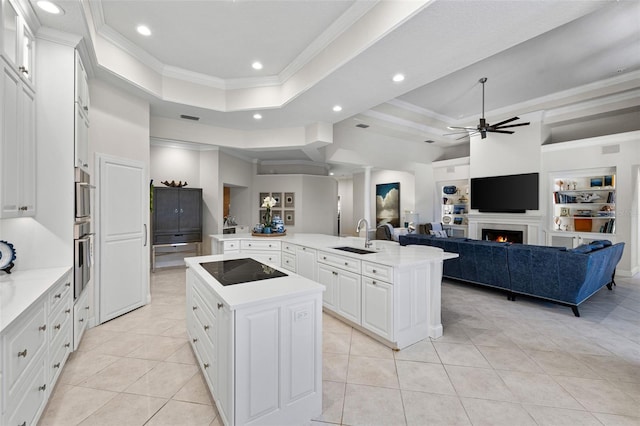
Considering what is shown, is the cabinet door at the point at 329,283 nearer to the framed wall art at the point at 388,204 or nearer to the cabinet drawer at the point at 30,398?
the cabinet drawer at the point at 30,398

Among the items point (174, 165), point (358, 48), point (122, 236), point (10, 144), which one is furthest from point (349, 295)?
point (174, 165)

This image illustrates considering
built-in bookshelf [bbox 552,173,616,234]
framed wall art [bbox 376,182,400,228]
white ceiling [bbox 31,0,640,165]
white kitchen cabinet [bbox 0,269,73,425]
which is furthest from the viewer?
framed wall art [bbox 376,182,400,228]

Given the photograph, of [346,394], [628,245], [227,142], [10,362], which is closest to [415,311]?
[346,394]

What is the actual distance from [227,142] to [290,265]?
2.88 metres

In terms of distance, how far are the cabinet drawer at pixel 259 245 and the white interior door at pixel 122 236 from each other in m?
1.47

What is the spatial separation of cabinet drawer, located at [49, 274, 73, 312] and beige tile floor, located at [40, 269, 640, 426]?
2.08ft

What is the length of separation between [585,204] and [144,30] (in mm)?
8672

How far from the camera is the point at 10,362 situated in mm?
1396

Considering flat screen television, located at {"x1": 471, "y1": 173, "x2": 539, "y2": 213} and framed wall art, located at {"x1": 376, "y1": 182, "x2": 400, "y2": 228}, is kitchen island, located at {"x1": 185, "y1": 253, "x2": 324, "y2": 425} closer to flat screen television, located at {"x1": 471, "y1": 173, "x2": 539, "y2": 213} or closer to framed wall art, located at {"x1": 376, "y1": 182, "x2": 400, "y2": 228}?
flat screen television, located at {"x1": 471, "y1": 173, "x2": 539, "y2": 213}

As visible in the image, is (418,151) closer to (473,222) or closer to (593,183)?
(473,222)

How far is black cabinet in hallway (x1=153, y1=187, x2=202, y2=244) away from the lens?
566cm

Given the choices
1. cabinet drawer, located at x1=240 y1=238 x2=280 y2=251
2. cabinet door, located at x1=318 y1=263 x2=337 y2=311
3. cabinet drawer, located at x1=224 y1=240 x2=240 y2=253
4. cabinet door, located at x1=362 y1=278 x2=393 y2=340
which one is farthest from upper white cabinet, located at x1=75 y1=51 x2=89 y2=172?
cabinet door, located at x1=362 y1=278 x2=393 y2=340

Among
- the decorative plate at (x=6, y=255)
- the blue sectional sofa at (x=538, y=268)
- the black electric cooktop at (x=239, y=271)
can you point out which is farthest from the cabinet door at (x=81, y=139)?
the blue sectional sofa at (x=538, y=268)

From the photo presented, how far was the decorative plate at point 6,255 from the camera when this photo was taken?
208 centimetres
